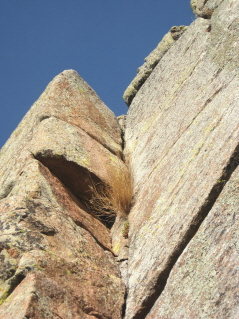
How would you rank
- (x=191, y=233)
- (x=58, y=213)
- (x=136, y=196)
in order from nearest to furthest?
(x=191, y=233)
(x=58, y=213)
(x=136, y=196)

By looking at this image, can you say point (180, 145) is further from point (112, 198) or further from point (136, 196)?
point (112, 198)

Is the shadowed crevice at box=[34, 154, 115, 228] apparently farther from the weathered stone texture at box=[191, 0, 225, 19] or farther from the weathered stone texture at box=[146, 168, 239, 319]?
the weathered stone texture at box=[191, 0, 225, 19]

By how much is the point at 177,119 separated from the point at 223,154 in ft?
8.16

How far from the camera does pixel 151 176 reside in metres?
8.58

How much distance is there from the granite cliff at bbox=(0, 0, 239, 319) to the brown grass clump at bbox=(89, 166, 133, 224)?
0.02 meters

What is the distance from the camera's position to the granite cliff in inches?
238

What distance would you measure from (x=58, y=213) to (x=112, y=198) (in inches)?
50.3

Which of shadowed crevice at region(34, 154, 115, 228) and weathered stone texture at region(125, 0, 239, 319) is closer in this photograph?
weathered stone texture at region(125, 0, 239, 319)

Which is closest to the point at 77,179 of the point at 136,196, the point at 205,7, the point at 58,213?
the point at 136,196

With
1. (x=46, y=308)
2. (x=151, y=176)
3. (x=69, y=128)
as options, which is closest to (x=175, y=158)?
(x=151, y=176)

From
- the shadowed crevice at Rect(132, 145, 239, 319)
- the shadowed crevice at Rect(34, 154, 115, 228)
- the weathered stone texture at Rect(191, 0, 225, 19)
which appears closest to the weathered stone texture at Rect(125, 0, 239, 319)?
the shadowed crevice at Rect(132, 145, 239, 319)

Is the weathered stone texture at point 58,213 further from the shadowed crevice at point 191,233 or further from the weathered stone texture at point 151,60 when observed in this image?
the weathered stone texture at point 151,60

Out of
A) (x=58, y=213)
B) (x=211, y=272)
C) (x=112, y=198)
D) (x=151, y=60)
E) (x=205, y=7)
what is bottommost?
(x=211, y=272)

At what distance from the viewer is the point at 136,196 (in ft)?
28.5
